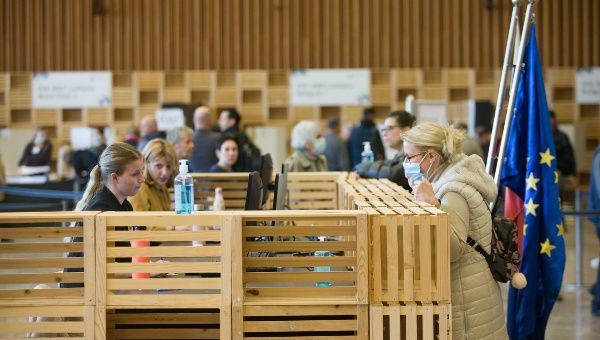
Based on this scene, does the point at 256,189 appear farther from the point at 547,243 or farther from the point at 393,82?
the point at 393,82

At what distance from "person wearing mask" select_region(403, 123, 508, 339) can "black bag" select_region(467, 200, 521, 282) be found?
0.09 feet

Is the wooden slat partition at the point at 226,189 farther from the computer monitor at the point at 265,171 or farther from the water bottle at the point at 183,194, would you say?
the water bottle at the point at 183,194

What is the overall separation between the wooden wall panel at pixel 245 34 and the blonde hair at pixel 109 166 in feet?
37.3

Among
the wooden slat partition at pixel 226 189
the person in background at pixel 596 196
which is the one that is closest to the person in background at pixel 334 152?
the person in background at pixel 596 196

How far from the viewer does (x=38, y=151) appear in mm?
14289

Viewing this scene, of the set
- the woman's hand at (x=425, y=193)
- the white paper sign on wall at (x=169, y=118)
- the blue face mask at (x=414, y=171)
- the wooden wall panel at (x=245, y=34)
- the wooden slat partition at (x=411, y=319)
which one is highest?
the wooden wall panel at (x=245, y=34)

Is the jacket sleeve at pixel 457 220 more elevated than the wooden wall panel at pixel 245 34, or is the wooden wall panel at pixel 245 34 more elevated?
the wooden wall panel at pixel 245 34

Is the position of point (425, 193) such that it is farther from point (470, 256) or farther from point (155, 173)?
point (155, 173)

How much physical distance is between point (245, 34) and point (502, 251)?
12.0 meters

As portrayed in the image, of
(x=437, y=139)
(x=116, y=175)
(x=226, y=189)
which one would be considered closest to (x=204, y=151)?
(x=226, y=189)

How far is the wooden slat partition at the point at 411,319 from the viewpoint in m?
3.37

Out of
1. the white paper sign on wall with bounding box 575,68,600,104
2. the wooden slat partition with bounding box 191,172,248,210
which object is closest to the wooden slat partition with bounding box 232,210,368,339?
the wooden slat partition with bounding box 191,172,248,210

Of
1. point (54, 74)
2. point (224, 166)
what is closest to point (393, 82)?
point (54, 74)

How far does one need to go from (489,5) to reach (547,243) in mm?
10648
